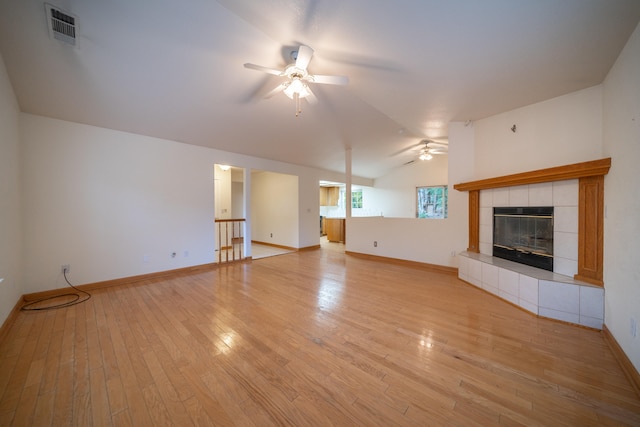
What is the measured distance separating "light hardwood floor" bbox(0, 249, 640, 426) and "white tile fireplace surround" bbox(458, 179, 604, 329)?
0.68 feet

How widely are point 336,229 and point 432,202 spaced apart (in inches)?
136

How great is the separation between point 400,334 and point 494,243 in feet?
8.23

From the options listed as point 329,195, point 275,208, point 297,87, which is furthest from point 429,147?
point 329,195

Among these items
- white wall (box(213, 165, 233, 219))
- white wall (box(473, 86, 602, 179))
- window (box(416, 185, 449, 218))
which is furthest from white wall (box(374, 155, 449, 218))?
white wall (box(213, 165, 233, 219))

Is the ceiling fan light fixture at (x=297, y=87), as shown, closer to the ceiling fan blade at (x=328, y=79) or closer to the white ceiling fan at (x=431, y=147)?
the ceiling fan blade at (x=328, y=79)

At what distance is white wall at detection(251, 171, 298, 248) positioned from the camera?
655cm

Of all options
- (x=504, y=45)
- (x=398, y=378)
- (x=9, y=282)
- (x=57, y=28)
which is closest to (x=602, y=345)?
(x=398, y=378)

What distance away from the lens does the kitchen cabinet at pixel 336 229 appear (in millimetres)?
8034

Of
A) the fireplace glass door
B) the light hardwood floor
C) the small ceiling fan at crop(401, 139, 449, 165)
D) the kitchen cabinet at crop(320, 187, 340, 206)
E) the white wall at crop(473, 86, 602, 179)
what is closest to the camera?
the light hardwood floor

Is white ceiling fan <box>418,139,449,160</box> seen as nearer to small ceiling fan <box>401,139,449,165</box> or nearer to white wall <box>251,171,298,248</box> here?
small ceiling fan <box>401,139,449,165</box>

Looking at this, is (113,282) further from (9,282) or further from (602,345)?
(602,345)

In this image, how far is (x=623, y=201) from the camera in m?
1.87

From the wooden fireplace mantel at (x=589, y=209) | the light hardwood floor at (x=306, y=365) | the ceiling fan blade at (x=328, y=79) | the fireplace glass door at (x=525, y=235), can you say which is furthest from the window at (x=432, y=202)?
the ceiling fan blade at (x=328, y=79)

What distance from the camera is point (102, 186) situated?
3.39m
